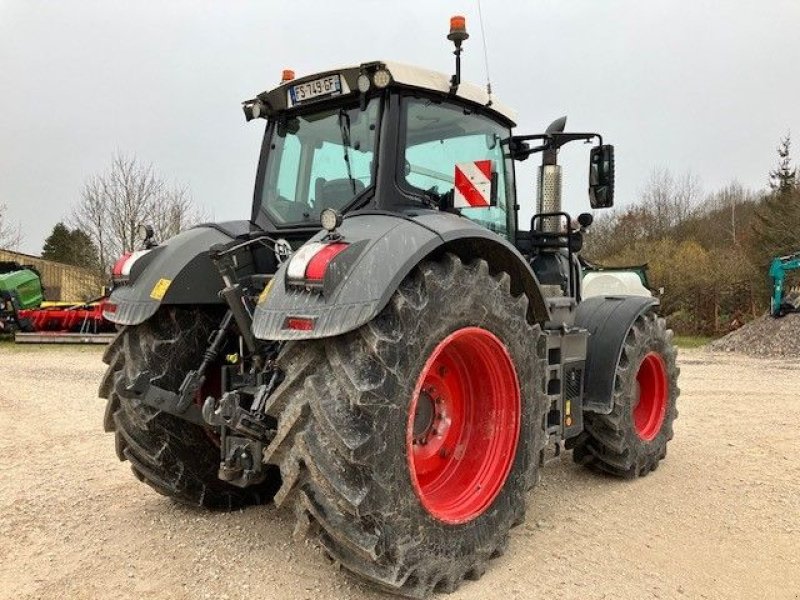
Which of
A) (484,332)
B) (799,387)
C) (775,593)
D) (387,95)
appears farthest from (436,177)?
(799,387)

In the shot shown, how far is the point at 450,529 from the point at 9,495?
311 centimetres

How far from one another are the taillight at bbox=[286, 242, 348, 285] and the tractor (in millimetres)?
10

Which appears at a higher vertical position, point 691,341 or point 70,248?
point 70,248

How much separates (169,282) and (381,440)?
1665mm

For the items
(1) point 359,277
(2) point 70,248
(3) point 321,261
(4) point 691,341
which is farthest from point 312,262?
(2) point 70,248

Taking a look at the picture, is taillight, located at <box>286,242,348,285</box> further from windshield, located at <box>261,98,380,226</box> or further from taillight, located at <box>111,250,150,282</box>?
taillight, located at <box>111,250,150,282</box>

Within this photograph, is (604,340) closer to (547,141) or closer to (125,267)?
(547,141)

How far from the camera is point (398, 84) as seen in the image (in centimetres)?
355

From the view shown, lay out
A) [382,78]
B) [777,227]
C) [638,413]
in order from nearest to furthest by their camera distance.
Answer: [382,78] → [638,413] → [777,227]

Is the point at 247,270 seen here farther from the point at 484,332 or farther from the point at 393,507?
the point at 393,507

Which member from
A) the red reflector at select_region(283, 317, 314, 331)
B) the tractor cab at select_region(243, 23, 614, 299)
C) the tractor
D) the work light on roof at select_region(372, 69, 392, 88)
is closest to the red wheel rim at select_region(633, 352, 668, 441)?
the tractor

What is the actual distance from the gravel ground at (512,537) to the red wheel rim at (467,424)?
43 centimetres

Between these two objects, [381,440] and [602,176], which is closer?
[381,440]

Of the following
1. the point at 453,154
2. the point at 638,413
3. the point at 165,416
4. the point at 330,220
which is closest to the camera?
the point at 330,220
